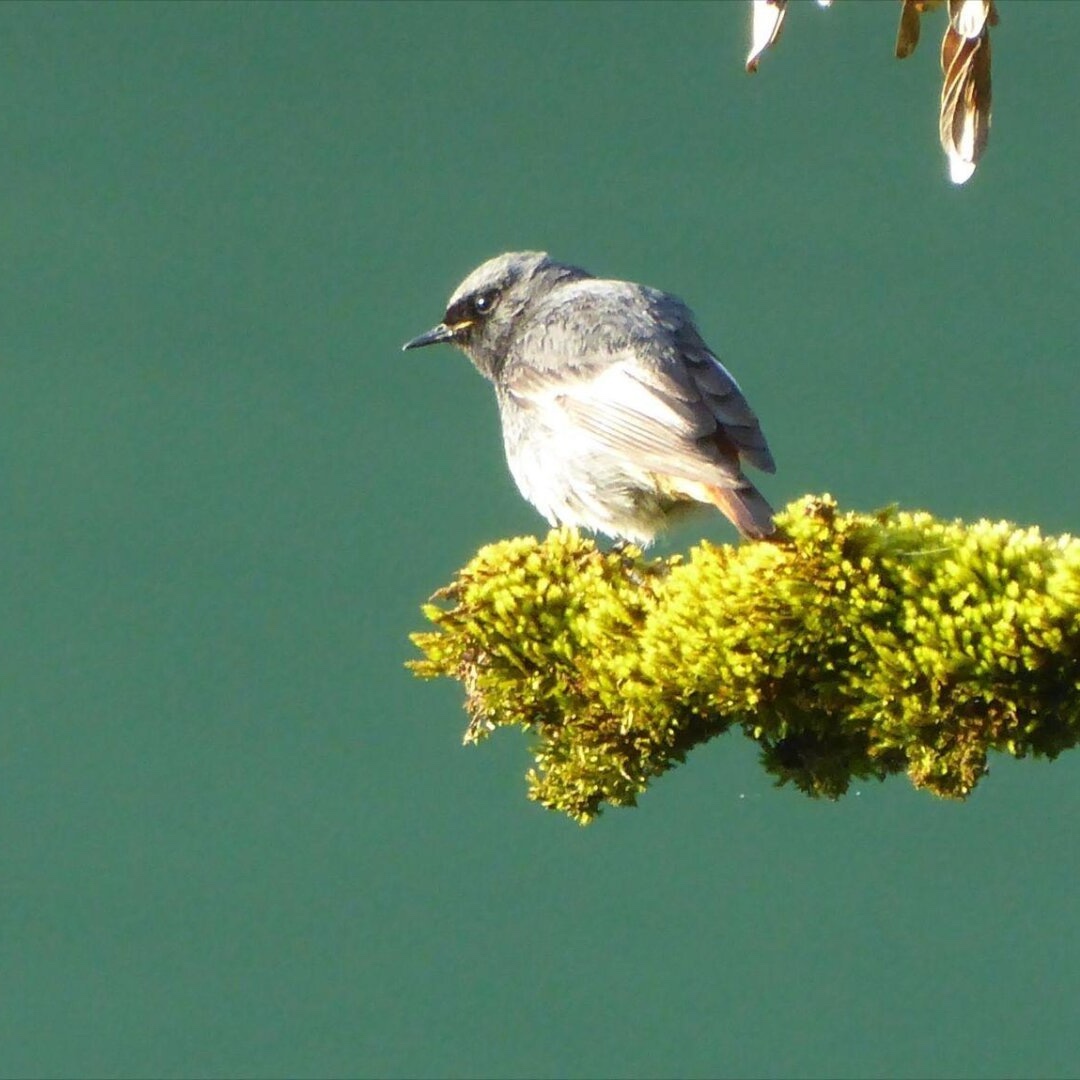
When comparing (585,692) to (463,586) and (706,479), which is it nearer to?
(463,586)

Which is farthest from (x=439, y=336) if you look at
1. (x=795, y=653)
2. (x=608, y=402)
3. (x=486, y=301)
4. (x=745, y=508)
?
(x=795, y=653)

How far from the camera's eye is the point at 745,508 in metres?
3.30

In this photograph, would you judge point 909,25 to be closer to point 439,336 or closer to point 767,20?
point 767,20

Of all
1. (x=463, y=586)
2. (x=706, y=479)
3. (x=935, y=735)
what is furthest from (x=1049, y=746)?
(x=706, y=479)

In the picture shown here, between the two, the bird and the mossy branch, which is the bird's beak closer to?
the bird

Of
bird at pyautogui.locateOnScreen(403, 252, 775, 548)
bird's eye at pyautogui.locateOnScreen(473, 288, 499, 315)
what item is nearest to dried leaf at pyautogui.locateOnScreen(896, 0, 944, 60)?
bird at pyautogui.locateOnScreen(403, 252, 775, 548)

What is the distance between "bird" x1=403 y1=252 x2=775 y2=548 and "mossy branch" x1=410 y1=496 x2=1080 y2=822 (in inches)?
29.5

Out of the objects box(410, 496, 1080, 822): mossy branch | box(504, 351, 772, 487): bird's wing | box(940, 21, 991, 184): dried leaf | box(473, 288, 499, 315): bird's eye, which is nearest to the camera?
box(410, 496, 1080, 822): mossy branch

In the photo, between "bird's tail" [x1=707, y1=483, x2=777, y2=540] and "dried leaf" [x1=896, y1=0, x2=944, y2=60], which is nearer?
"dried leaf" [x1=896, y1=0, x2=944, y2=60]

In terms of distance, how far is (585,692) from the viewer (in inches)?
105

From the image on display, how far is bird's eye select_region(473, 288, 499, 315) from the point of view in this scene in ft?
16.5

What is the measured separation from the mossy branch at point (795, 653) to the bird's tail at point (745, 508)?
0.35 meters

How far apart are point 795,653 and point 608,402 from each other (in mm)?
1754

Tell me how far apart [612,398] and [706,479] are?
2.05 feet
